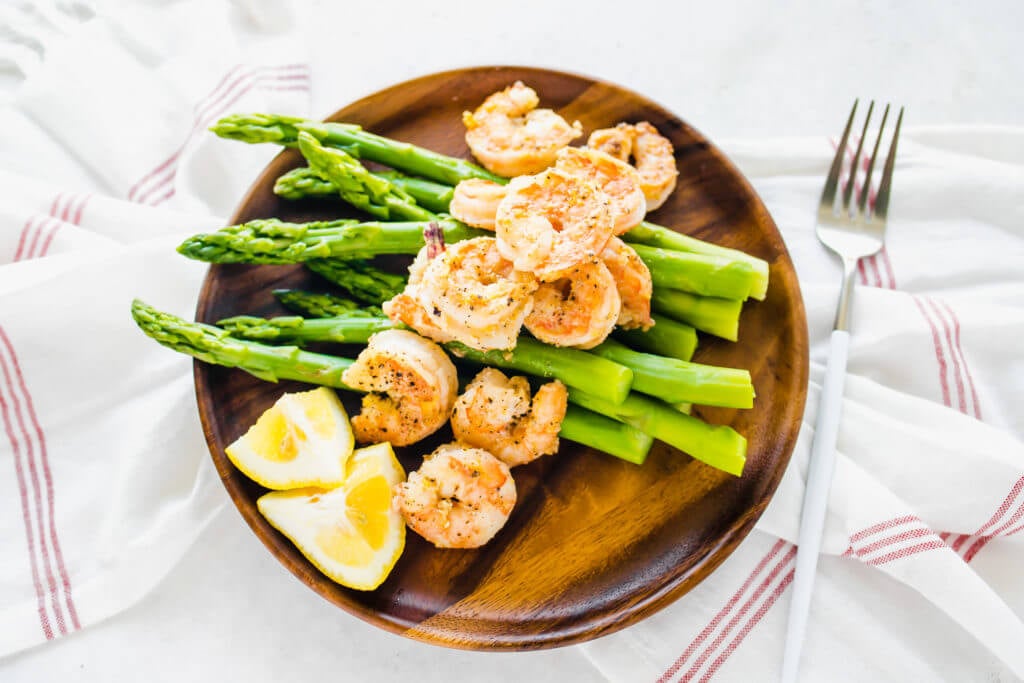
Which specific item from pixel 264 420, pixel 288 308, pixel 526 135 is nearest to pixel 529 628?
pixel 264 420

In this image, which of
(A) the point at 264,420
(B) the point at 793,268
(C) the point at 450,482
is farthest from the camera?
(B) the point at 793,268

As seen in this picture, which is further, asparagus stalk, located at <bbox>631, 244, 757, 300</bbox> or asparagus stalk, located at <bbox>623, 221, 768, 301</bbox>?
asparagus stalk, located at <bbox>623, 221, 768, 301</bbox>

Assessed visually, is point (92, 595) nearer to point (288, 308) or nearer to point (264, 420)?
point (264, 420)

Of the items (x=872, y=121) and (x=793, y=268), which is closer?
(x=793, y=268)

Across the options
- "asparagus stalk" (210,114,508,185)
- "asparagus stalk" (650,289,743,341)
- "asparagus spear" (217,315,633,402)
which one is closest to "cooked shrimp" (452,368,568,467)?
"asparagus spear" (217,315,633,402)

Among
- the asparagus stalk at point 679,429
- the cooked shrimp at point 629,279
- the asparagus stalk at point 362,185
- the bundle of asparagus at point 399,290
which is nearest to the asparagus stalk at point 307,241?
the bundle of asparagus at point 399,290

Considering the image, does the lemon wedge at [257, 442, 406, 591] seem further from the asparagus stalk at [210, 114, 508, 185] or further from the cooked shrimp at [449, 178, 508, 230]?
the asparagus stalk at [210, 114, 508, 185]
